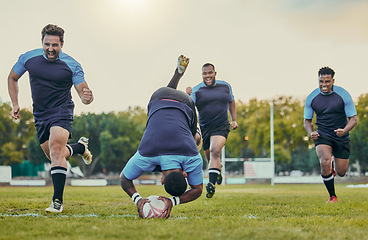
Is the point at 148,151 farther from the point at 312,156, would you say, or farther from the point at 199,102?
the point at 312,156

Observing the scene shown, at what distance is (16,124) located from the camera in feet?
166

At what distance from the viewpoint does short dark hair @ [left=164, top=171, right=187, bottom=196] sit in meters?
5.39

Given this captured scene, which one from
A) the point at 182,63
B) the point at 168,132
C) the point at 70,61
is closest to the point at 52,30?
the point at 70,61

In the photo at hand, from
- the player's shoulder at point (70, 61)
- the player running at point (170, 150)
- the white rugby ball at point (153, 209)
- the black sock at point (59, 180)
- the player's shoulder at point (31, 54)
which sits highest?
the player's shoulder at point (31, 54)

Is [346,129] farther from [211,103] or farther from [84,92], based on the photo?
[84,92]

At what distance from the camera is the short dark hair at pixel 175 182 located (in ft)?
17.7

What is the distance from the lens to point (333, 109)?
988 centimetres

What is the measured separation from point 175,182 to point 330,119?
5548 mm

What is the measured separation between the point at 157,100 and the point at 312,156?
222ft

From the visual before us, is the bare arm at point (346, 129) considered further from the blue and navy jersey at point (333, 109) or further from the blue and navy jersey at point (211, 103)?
the blue and navy jersey at point (211, 103)

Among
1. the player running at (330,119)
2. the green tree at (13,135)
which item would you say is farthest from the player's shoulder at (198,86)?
the green tree at (13,135)

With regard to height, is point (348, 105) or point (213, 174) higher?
point (348, 105)

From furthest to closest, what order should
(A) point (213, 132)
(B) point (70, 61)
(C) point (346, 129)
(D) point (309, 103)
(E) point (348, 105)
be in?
1. (A) point (213, 132)
2. (D) point (309, 103)
3. (E) point (348, 105)
4. (C) point (346, 129)
5. (B) point (70, 61)

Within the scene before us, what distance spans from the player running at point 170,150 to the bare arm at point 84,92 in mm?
1246
